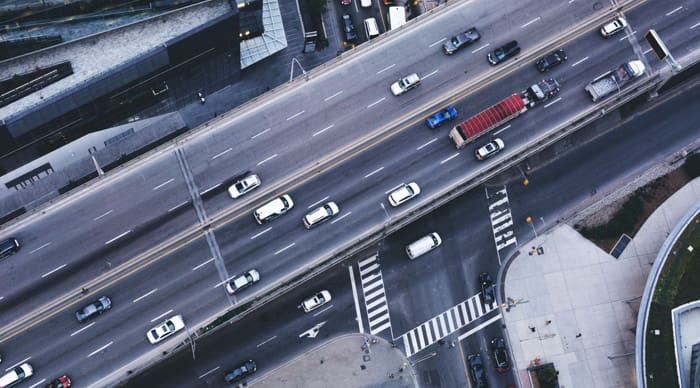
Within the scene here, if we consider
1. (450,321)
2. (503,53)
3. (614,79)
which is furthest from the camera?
(450,321)

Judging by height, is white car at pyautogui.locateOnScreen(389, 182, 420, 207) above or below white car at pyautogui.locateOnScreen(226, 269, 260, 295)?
above

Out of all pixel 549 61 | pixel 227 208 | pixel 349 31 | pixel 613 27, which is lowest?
pixel 227 208

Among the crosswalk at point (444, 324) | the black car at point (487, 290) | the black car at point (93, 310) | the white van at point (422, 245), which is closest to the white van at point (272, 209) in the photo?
the white van at point (422, 245)

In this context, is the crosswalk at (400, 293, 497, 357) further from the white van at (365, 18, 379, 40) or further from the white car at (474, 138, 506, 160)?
the white van at (365, 18, 379, 40)

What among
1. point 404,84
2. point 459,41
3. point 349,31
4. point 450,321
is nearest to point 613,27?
point 459,41

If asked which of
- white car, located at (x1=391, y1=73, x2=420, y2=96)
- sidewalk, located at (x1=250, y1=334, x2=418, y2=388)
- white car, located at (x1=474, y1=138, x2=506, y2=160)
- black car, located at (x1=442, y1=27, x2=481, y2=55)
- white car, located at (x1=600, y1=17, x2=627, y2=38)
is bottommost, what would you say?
sidewalk, located at (x1=250, y1=334, x2=418, y2=388)

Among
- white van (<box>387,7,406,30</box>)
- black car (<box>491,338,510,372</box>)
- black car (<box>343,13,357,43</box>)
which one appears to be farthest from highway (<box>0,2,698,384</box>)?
black car (<box>491,338,510,372</box>)

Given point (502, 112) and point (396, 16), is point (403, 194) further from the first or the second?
point (396, 16)
